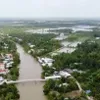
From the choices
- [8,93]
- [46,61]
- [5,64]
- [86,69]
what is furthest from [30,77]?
[8,93]

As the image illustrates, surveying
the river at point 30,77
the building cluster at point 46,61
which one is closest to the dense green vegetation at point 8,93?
the river at point 30,77

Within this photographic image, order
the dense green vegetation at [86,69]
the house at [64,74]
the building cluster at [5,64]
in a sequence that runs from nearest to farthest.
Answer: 1. the dense green vegetation at [86,69]
2. the house at [64,74]
3. the building cluster at [5,64]

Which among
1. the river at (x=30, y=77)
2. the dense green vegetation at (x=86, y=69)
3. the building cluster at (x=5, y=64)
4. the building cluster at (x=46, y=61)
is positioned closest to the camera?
the river at (x=30, y=77)

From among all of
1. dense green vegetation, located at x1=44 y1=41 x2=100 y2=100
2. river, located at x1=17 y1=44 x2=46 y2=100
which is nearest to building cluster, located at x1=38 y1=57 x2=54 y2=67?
river, located at x1=17 y1=44 x2=46 y2=100

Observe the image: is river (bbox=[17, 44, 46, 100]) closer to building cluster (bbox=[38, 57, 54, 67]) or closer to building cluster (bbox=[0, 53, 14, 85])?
building cluster (bbox=[38, 57, 54, 67])

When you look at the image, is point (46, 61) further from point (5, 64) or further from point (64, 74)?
point (64, 74)

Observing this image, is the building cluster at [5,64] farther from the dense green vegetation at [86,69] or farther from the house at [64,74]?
the house at [64,74]
